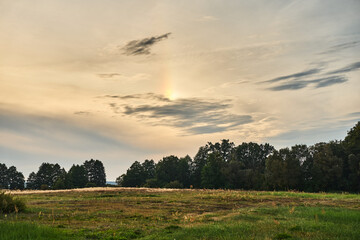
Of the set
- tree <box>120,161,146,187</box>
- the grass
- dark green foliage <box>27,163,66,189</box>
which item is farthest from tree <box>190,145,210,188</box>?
the grass

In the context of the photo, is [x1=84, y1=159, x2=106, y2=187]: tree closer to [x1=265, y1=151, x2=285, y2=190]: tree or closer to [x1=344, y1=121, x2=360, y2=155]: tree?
[x1=265, y1=151, x2=285, y2=190]: tree

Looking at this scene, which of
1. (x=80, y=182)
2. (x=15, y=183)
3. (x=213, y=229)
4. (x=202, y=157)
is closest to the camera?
(x=213, y=229)

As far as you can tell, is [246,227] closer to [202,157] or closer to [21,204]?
[21,204]

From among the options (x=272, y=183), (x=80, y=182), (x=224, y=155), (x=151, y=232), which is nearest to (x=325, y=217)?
(x=151, y=232)

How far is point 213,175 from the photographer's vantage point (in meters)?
103

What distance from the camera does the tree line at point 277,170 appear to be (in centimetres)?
8350

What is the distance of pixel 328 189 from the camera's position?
84.6 metres

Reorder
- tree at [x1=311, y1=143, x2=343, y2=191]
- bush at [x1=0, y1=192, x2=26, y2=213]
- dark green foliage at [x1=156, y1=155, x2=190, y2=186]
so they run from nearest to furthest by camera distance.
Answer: bush at [x1=0, y1=192, x2=26, y2=213] < tree at [x1=311, y1=143, x2=343, y2=191] < dark green foliage at [x1=156, y1=155, x2=190, y2=186]

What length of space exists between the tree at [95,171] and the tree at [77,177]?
11.9 meters

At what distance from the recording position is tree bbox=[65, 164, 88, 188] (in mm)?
110312

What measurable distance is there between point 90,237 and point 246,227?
32.0ft

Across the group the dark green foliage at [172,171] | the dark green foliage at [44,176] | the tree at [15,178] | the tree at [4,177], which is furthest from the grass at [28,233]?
the tree at [4,177]

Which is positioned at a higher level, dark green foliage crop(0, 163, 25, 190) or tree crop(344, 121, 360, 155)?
tree crop(344, 121, 360, 155)

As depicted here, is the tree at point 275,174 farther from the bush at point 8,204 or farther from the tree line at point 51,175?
A: the bush at point 8,204
